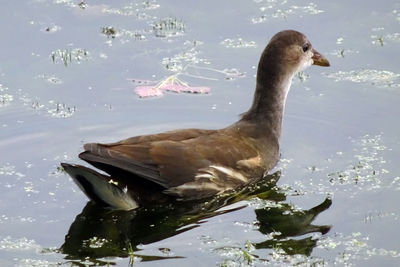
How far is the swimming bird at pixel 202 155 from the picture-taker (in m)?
8.09

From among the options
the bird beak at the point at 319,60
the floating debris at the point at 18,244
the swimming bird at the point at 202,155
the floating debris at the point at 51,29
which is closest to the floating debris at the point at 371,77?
the bird beak at the point at 319,60

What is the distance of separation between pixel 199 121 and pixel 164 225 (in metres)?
1.77

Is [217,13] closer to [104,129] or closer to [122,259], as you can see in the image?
[104,129]

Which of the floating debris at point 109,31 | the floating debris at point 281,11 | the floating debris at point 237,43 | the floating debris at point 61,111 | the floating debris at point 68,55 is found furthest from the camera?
the floating debris at point 281,11

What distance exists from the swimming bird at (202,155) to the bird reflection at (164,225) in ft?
0.33

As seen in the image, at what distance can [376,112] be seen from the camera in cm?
983

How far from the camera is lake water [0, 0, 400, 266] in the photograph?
7734 mm

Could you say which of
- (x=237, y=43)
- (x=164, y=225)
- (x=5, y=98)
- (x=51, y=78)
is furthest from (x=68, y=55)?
(x=164, y=225)

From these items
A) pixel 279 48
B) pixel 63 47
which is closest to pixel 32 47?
pixel 63 47

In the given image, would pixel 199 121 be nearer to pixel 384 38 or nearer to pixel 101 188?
pixel 101 188

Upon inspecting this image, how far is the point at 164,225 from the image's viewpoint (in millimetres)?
8133

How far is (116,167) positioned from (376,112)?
9.46ft

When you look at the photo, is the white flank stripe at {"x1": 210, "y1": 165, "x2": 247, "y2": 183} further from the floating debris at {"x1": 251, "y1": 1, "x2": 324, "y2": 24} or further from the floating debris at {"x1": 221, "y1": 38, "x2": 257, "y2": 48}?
the floating debris at {"x1": 251, "y1": 1, "x2": 324, "y2": 24}

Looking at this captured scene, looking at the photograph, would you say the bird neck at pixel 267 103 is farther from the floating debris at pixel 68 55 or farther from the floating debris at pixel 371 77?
the floating debris at pixel 68 55
